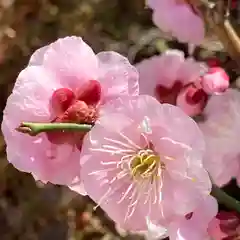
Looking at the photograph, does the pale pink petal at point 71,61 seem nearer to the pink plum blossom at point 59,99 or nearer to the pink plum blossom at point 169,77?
the pink plum blossom at point 59,99

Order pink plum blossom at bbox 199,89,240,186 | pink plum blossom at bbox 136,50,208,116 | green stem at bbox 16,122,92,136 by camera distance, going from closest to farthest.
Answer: green stem at bbox 16,122,92,136 → pink plum blossom at bbox 199,89,240,186 → pink plum blossom at bbox 136,50,208,116

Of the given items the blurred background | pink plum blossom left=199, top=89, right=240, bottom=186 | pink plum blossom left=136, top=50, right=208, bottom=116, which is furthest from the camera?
the blurred background

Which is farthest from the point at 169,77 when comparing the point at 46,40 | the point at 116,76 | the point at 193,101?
the point at 46,40

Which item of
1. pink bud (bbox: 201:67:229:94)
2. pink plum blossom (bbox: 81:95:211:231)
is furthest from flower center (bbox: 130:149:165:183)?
pink bud (bbox: 201:67:229:94)

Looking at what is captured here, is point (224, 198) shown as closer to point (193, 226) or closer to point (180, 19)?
point (193, 226)

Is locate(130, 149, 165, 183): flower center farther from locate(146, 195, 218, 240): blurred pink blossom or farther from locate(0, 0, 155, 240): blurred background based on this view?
locate(0, 0, 155, 240): blurred background

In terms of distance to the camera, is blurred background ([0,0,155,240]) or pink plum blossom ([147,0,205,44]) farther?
blurred background ([0,0,155,240])

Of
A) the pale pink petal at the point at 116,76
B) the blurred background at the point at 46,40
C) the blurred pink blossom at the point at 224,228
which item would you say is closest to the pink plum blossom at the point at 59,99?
the pale pink petal at the point at 116,76
